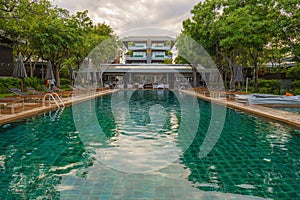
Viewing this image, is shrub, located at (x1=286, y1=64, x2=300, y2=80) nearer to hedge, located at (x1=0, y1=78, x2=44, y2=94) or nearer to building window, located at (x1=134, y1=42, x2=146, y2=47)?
hedge, located at (x1=0, y1=78, x2=44, y2=94)

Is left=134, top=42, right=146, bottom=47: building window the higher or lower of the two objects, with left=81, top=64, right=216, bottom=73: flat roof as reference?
higher

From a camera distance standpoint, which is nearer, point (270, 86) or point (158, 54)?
point (270, 86)

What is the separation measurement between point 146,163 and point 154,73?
3329 cm

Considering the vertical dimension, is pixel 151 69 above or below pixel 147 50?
below

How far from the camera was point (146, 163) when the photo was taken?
469 centimetres

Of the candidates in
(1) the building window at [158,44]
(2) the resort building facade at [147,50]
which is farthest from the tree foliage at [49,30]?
(1) the building window at [158,44]

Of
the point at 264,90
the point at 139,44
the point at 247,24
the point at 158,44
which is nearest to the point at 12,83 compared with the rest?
the point at 247,24

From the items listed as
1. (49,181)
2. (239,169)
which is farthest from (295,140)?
(49,181)

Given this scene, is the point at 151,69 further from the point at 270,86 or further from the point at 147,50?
the point at 147,50

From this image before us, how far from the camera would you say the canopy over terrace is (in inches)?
1262

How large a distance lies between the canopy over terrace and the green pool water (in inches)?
908

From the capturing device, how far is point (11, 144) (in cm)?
570

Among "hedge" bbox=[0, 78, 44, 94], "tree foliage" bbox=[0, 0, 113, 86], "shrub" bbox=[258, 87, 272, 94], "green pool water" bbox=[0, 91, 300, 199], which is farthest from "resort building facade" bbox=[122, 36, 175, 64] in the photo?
"green pool water" bbox=[0, 91, 300, 199]

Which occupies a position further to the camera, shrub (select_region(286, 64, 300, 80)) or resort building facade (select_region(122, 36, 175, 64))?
resort building facade (select_region(122, 36, 175, 64))
